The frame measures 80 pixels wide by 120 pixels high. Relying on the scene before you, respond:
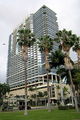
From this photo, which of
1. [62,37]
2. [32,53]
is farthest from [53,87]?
[62,37]

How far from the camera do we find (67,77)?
52062mm

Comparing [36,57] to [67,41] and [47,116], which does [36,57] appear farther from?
[47,116]

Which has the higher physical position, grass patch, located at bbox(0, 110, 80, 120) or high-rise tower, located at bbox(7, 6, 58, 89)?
high-rise tower, located at bbox(7, 6, 58, 89)

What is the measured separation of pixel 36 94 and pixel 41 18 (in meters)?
85.8

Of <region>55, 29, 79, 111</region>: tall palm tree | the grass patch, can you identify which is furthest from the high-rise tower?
the grass patch

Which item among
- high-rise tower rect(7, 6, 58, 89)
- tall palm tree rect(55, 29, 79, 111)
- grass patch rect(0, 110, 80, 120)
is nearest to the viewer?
grass patch rect(0, 110, 80, 120)

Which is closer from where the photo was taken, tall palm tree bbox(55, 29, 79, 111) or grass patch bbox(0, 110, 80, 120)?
grass patch bbox(0, 110, 80, 120)

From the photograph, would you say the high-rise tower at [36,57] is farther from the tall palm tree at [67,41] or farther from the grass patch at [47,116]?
the grass patch at [47,116]

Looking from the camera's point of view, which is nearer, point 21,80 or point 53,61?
point 53,61

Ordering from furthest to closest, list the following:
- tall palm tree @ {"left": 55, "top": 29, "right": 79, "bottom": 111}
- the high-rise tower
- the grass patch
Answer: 1. the high-rise tower
2. tall palm tree @ {"left": 55, "top": 29, "right": 79, "bottom": 111}
3. the grass patch

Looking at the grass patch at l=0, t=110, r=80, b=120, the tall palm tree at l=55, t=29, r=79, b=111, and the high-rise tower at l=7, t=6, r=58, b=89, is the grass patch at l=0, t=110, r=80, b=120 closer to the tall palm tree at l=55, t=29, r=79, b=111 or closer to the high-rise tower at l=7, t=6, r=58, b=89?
the tall palm tree at l=55, t=29, r=79, b=111

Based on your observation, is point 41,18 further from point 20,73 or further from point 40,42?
point 40,42

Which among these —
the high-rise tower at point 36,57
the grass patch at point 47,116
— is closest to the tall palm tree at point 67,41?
the grass patch at point 47,116

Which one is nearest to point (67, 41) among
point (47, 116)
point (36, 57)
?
point (47, 116)
